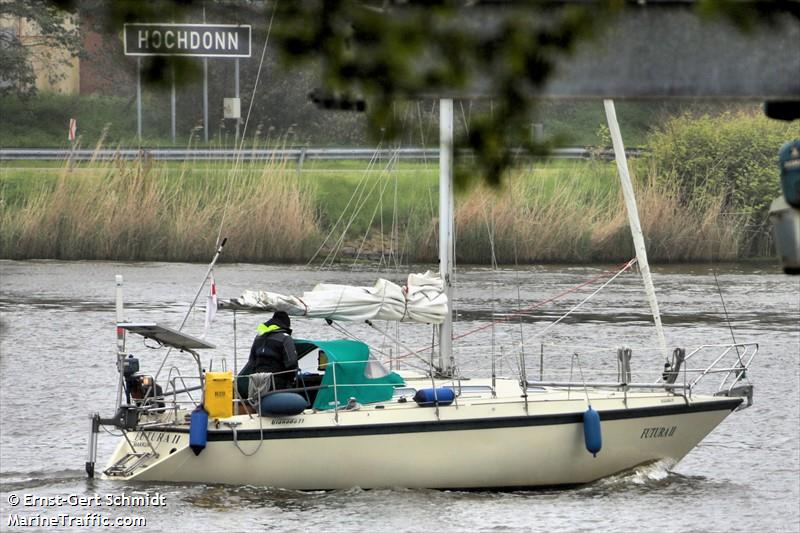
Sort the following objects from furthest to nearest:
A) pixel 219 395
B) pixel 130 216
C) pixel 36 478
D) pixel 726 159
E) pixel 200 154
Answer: pixel 726 159, pixel 200 154, pixel 130 216, pixel 36 478, pixel 219 395

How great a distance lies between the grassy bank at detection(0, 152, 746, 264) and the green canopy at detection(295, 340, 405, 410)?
72.9 feet

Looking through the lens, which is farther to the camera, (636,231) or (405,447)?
(636,231)

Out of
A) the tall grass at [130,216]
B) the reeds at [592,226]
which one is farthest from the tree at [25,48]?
the reeds at [592,226]

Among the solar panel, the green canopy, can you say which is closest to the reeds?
the green canopy

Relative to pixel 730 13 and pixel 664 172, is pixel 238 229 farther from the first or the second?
pixel 730 13

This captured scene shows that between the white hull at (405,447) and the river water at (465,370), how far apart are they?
0.73ft

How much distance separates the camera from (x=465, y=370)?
27812mm

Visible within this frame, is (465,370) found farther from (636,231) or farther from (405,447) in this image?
(405,447)

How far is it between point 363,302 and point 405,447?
1.97m

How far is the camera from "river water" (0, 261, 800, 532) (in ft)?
60.6

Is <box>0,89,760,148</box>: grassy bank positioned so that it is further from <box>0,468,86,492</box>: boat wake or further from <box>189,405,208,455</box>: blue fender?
<box>189,405,208,455</box>: blue fender

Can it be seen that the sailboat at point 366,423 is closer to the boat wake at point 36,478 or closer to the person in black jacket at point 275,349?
the person in black jacket at point 275,349

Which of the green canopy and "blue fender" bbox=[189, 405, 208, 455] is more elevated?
the green canopy

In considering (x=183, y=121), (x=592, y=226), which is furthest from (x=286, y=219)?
(x=183, y=121)
